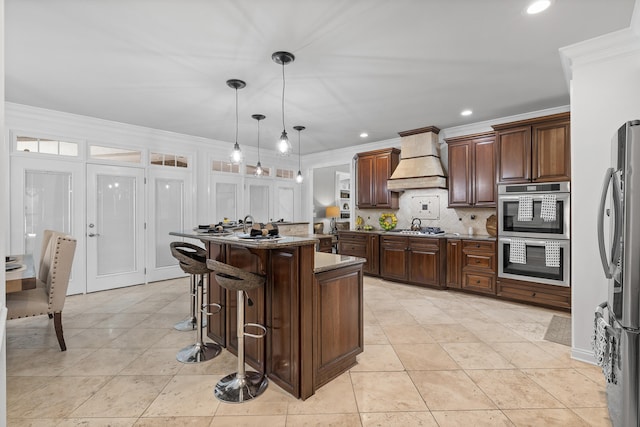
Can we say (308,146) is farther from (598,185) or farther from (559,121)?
(598,185)

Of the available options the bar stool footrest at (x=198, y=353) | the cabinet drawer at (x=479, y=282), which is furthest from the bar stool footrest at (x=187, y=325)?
the cabinet drawer at (x=479, y=282)

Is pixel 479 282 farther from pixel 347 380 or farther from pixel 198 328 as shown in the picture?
pixel 198 328

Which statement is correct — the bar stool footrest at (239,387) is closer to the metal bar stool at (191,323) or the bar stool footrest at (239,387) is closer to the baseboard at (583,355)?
the metal bar stool at (191,323)

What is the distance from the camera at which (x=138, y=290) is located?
4.86m

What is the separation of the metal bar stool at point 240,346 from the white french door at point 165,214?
3726mm

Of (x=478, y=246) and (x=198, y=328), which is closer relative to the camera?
(x=198, y=328)

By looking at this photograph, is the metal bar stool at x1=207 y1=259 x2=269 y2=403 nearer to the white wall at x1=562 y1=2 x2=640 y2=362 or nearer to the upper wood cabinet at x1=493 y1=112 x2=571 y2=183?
the white wall at x1=562 y1=2 x2=640 y2=362

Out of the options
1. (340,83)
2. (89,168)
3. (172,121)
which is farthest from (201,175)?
(340,83)

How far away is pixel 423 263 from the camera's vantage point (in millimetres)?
4961

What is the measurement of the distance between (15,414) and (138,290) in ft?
9.99

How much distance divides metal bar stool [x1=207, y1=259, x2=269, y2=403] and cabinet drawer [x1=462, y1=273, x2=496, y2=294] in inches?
136

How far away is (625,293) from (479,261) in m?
2.81

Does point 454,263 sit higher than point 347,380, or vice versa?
point 454,263

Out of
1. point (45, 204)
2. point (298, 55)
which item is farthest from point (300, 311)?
point (45, 204)
